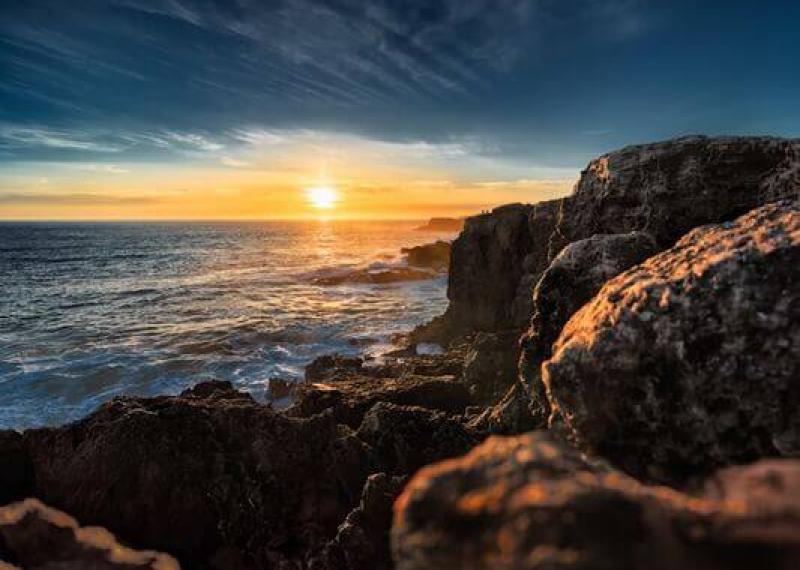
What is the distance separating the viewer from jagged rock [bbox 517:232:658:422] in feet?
21.5

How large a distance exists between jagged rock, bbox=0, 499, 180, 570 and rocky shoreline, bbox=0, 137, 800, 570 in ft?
0.17

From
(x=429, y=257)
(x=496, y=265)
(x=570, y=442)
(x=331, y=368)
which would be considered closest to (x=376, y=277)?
(x=429, y=257)

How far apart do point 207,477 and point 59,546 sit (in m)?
1.88

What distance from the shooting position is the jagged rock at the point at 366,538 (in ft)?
21.1

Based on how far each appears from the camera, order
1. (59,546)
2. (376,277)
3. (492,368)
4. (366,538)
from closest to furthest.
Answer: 1. (366,538)
2. (59,546)
3. (492,368)
4. (376,277)

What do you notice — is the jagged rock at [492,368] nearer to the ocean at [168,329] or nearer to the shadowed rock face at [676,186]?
the shadowed rock face at [676,186]

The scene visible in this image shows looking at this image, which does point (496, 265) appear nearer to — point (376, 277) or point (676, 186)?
point (676, 186)

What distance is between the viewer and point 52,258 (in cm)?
8300

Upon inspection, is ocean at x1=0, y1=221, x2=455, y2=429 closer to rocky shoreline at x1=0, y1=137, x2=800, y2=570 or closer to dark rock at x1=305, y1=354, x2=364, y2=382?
dark rock at x1=305, y1=354, x2=364, y2=382

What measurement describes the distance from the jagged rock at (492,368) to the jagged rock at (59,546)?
8.72m

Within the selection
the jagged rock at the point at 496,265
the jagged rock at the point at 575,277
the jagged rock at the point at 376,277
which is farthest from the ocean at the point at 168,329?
the jagged rock at the point at 575,277

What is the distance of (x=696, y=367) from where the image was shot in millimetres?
4008

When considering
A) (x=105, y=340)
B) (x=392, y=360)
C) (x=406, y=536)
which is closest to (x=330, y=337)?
(x=392, y=360)

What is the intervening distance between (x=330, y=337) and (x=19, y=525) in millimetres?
22046
